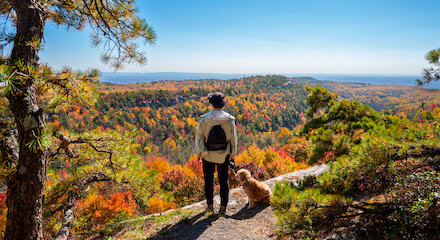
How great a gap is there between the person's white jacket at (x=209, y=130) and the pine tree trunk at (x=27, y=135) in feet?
5.84

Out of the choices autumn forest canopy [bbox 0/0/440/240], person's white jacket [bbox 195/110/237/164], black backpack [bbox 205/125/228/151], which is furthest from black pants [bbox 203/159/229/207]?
autumn forest canopy [bbox 0/0/440/240]

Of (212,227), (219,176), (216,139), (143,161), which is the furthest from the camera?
(143,161)

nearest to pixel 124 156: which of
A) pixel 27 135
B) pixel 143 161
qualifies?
pixel 27 135

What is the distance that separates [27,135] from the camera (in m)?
2.12

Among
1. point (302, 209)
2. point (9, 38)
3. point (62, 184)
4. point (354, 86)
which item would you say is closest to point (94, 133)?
point (62, 184)

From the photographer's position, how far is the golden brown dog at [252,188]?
358 cm

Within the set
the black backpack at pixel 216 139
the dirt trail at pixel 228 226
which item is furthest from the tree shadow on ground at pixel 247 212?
the black backpack at pixel 216 139

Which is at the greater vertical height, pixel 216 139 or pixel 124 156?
pixel 216 139

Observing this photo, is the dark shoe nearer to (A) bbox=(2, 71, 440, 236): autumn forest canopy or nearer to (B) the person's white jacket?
(B) the person's white jacket

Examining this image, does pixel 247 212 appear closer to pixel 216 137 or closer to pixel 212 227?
pixel 212 227

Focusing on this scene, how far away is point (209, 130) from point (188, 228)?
153 centimetres

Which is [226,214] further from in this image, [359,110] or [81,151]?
[359,110]

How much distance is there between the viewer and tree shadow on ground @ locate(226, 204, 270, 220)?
139 inches

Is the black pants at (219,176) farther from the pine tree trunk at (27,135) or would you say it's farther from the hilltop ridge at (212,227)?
Result: the pine tree trunk at (27,135)
